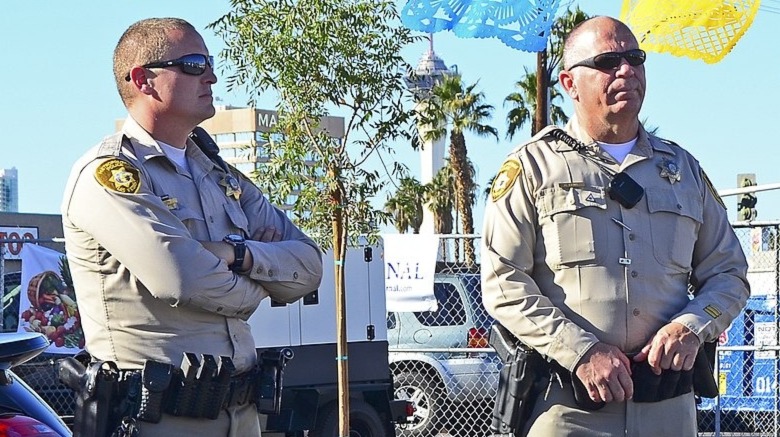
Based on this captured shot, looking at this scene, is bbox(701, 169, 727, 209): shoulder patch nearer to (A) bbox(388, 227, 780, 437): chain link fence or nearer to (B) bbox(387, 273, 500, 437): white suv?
(A) bbox(388, 227, 780, 437): chain link fence

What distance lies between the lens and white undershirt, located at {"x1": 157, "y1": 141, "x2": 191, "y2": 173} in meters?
3.92

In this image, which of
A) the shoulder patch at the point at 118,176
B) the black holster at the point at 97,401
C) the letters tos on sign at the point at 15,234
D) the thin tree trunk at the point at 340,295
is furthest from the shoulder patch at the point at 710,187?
the letters tos on sign at the point at 15,234

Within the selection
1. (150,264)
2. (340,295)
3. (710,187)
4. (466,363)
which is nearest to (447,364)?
(466,363)

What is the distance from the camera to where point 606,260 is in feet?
13.3

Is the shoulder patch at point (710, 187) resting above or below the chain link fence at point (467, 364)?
above

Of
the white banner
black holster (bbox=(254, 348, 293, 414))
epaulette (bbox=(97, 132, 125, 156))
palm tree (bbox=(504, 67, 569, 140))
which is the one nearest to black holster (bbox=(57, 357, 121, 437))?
black holster (bbox=(254, 348, 293, 414))

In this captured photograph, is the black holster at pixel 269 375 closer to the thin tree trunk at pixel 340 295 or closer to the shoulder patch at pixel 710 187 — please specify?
the shoulder patch at pixel 710 187

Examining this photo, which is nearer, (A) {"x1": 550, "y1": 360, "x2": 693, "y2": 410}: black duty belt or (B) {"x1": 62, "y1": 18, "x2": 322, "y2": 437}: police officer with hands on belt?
(B) {"x1": 62, "y1": 18, "x2": 322, "y2": 437}: police officer with hands on belt

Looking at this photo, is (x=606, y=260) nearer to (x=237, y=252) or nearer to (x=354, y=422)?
(x=237, y=252)

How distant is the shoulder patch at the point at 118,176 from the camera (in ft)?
12.1

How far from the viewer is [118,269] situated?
12.1ft

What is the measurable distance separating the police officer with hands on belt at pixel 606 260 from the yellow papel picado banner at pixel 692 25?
2.63 m

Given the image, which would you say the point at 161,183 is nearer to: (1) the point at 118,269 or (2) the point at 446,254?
(1) the point at 118,269

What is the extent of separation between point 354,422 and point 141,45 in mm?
6618
